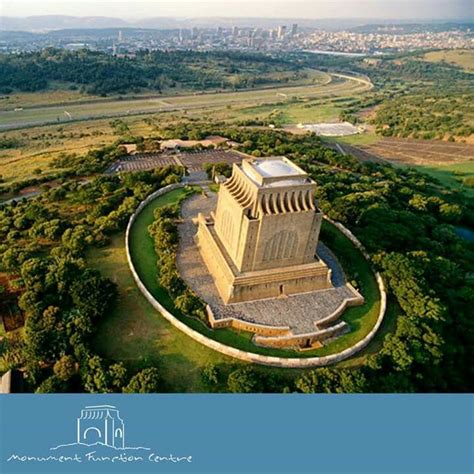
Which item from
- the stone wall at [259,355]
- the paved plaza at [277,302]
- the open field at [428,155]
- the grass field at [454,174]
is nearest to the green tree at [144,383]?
the stone wall at [259,355]

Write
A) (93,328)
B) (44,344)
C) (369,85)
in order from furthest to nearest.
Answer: (369,85) → (93,328) → (44,344)

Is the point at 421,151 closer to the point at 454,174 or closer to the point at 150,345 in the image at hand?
Answer: the point at 454,174

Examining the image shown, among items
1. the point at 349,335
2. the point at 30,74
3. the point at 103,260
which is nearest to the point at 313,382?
the point at 349,335

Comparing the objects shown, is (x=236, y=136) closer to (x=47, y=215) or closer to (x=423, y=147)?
(x=47, y=215)

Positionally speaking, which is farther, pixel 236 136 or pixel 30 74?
pixel 30 74

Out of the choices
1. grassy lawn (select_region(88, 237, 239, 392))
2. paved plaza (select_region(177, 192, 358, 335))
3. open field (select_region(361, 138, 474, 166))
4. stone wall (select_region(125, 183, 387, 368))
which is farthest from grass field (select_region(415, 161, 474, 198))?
grassy lawn (select_region(88, 237, 239, 392))

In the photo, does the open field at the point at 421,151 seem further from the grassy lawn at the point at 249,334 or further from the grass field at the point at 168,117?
the grassy lawn at the point at 249,334
